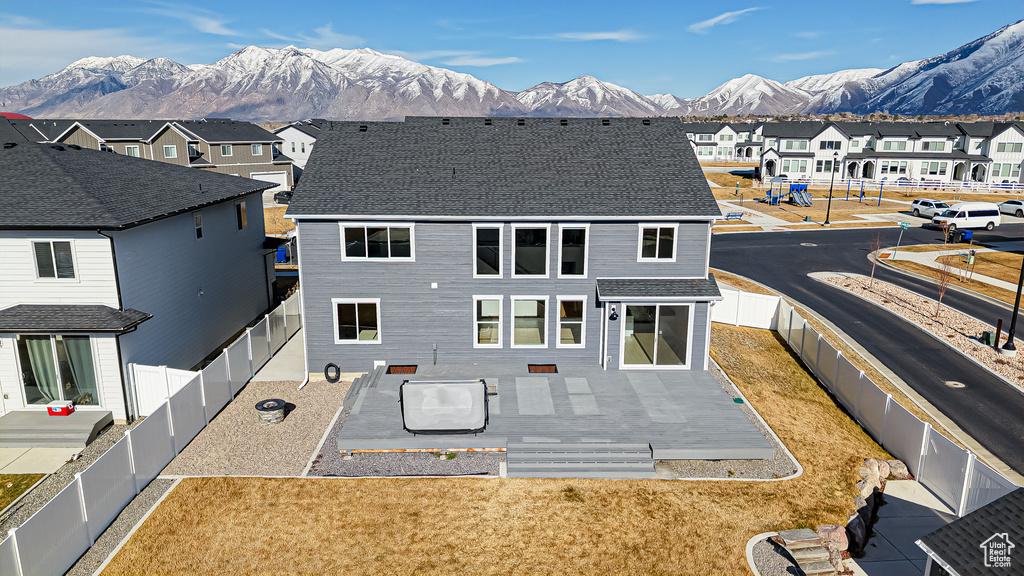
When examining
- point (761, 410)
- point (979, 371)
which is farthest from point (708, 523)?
point (979, 371)

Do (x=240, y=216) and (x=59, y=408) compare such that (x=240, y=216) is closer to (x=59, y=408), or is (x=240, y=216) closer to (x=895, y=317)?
(x=59, y=408)

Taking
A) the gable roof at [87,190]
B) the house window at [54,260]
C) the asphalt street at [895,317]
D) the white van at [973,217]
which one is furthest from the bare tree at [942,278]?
the house window at [54,260]

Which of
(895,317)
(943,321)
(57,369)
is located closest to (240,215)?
(57,369)

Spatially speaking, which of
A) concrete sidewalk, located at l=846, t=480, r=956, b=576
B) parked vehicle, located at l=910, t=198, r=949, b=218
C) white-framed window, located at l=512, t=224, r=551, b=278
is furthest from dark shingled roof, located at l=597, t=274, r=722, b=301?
parked vehicle, located at l=910, t=198, r=949, b=218

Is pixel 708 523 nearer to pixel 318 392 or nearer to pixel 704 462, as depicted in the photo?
pixel 704 462

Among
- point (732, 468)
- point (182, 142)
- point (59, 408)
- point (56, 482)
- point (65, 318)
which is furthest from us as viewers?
point (182, 142)

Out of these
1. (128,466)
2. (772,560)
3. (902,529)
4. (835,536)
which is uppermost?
(128,466)

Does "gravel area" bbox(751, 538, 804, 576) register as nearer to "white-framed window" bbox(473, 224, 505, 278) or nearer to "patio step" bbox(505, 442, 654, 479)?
"patio step" bbox(505, 442, 654, 479)
